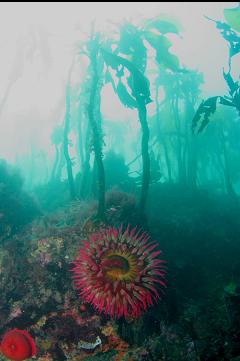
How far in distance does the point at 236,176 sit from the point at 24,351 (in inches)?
1201

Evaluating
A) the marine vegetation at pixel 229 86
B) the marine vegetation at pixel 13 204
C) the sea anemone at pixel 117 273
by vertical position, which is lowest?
the sea anemone at pixel 117 273

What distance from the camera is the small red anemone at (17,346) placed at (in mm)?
5246

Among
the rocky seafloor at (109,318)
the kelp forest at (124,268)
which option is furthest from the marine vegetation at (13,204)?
the rocky seafloor at (109,318)

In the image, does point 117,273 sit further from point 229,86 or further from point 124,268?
point 229,86

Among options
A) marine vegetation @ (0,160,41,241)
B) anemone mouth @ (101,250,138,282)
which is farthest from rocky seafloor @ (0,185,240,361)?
marine vegetation @ (0,160,41,241)

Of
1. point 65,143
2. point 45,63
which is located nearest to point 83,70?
point 45,63

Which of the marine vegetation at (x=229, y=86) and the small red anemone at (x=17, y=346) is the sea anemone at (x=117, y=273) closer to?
the small red anemone at (x=17, y=346)

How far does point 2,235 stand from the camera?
10.1 m

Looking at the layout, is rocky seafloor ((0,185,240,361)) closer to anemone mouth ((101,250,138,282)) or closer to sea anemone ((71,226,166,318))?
sea anemone ((71,226,166,318))

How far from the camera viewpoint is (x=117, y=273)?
15.2ft

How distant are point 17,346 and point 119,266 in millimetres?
2696

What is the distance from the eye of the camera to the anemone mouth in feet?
15.2

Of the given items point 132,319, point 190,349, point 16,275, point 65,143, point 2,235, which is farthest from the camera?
point 65,143

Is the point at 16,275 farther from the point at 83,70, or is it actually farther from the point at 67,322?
the point at 83,70
